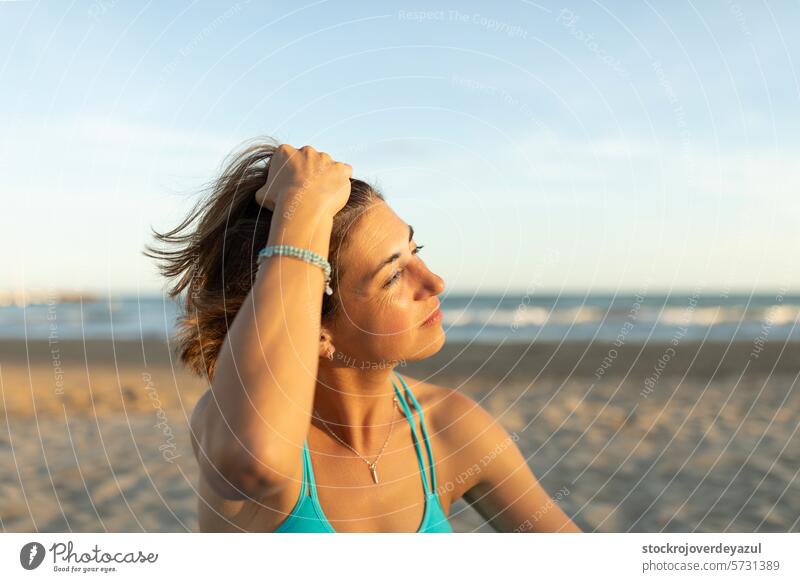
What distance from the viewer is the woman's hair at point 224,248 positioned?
7.06 feet

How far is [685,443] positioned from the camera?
22.1 ft

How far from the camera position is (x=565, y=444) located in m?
6.86

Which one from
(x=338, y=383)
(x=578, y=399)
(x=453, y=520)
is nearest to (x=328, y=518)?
(x=338, y=383)

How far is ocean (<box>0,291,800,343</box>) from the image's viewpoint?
18.7 meters

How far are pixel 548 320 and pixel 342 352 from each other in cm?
2106

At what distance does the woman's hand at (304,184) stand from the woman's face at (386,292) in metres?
0.24

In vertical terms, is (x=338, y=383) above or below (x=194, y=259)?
below

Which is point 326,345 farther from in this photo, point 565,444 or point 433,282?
point 565,444

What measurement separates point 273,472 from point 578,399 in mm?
7941

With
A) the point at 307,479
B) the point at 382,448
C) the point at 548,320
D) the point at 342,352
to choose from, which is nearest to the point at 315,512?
the point at 307,479

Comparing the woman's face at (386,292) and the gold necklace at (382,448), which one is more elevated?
the woman's face at (386,292)

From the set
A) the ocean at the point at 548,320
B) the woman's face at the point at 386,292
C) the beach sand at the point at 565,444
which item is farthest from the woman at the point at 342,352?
the ocean at the point at 548,320

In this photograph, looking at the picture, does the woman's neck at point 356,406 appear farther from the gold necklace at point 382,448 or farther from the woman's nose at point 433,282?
the woman's nose at point 433,282
